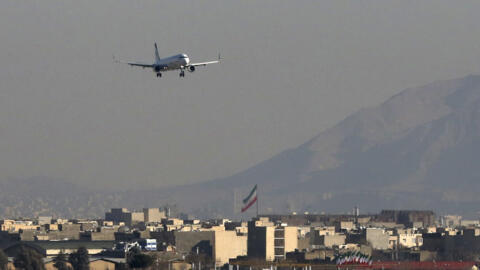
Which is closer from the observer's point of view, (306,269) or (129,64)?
(129,64)

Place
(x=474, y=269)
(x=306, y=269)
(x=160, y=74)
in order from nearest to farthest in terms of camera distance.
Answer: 1. (x=160, y=74)
2. (x=474, y=269)
3. (x=306, y=269)

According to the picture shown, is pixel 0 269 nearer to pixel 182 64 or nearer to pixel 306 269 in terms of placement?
pixel 306 269

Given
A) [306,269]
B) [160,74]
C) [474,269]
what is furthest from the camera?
[306,269]

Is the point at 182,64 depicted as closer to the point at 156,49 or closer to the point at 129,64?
the point at 129,64

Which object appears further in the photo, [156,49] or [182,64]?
[156,49]

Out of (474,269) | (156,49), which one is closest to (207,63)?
(156,49)

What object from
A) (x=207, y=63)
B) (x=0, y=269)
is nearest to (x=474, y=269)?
(x=207, y=63)

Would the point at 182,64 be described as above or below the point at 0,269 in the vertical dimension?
above

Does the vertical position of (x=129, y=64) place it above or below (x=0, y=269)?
above
